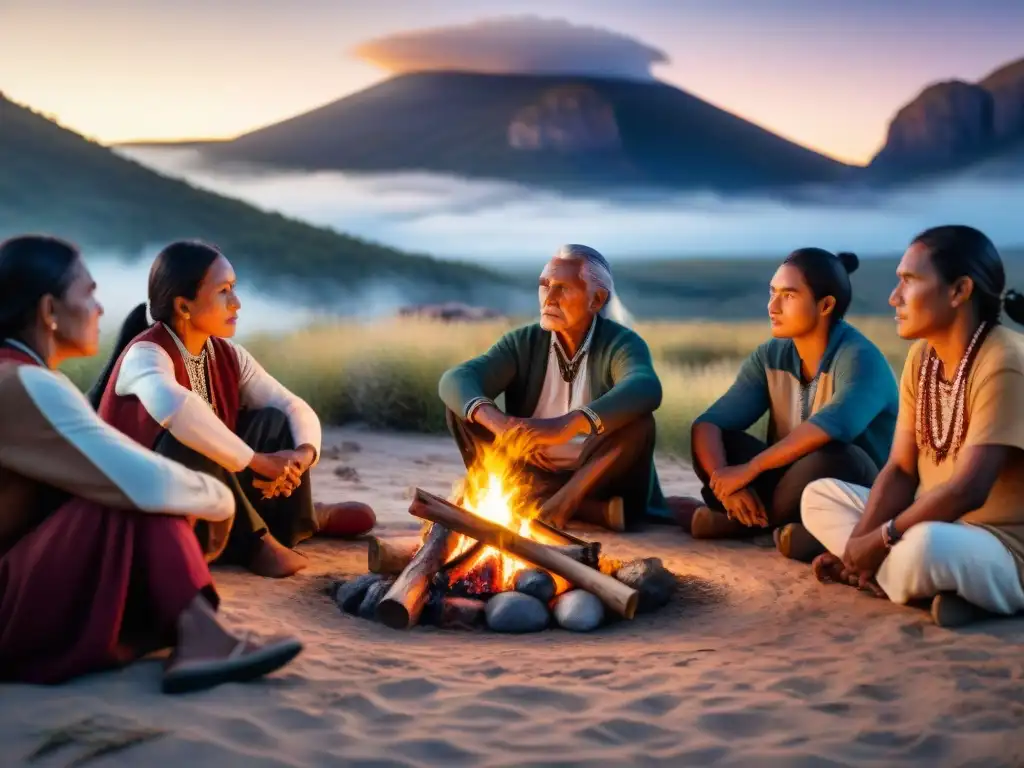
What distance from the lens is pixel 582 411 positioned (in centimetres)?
561

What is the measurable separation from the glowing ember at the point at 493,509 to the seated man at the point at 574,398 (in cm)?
13

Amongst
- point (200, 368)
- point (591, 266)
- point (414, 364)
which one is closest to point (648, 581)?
point (591, 266)

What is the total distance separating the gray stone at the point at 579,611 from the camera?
439 centimetres

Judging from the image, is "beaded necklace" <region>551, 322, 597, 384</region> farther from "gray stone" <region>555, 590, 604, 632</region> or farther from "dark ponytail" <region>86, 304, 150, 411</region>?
"dark ponytail" <region>86, 304, 150, 411</region>

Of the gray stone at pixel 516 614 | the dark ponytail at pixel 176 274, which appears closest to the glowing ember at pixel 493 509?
the gray stone at pixel 516 614

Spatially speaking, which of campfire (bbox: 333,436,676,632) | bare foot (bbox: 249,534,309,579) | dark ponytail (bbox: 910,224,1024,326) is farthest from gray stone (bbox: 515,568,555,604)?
dark ponytail (bbox: 910,224,1024,326)

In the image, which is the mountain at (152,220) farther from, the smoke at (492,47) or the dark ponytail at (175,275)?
the dark ponytail at (175,275)

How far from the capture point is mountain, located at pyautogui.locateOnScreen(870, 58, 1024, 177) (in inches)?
544

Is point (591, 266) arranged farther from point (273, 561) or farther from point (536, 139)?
point (536, 139)

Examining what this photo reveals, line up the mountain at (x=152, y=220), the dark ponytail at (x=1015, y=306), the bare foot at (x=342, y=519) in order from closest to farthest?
1. the dark ponytail at (x=1015, y=306)
2. the bare foot at (x=342, y=519)
3. the mountain at (x=152, y=220)

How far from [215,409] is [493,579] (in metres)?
1.40

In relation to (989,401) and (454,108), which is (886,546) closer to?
(989,401)

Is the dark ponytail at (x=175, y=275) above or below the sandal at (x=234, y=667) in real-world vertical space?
Result: above

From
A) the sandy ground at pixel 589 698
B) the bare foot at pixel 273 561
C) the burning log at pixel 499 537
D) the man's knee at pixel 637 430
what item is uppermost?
the man's knee at pixel 637 430
